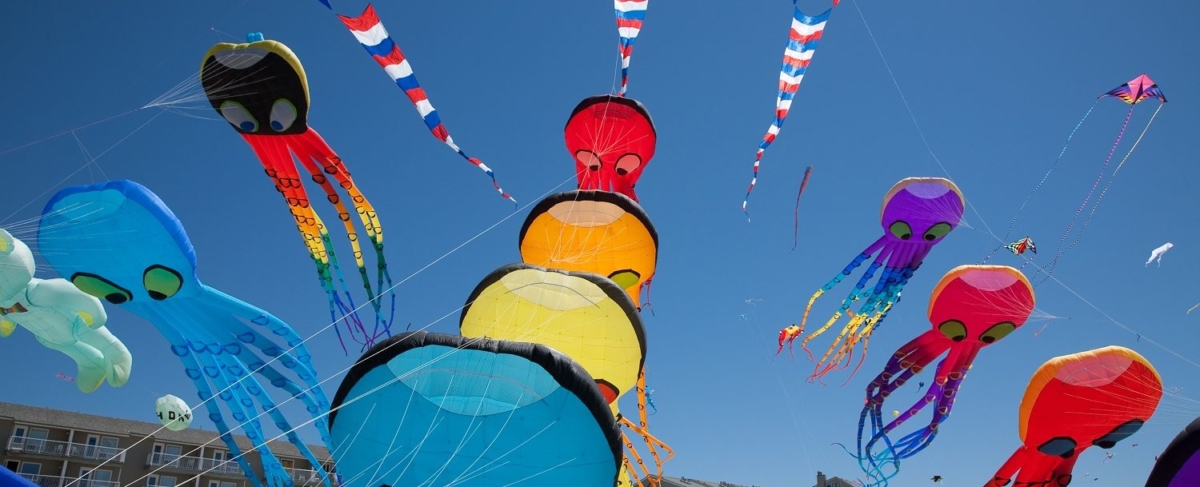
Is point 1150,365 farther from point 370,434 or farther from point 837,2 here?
point 370,434

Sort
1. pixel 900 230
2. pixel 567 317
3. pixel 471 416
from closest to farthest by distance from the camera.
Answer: pixel 471 416
pixel 567 317
pixel 900 230

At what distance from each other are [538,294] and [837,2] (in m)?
5.80

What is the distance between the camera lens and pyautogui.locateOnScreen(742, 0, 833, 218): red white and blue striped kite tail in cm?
1116

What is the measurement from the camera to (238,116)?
26.8 feet

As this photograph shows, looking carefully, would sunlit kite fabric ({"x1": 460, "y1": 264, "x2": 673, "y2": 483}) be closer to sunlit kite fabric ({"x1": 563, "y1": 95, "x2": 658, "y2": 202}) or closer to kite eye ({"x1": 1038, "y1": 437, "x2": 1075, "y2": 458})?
sunlit kite fabric ({"x1": 563, "y1": 95, "x2": 658, "y2": 202})

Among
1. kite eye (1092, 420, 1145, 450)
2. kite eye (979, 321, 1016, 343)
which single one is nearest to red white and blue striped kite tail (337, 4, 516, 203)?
kite eye (979, 321, 1016, 343)

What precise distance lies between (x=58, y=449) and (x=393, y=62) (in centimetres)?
2312

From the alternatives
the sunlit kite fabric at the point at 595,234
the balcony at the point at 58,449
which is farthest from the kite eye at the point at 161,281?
the balcony at the point at 58,449

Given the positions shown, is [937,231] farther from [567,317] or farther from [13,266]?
[13,266]

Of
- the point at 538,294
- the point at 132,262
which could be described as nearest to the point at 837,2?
the point at 538,294

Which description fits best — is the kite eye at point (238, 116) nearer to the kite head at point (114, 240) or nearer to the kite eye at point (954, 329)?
the kite head at point (114, 240)

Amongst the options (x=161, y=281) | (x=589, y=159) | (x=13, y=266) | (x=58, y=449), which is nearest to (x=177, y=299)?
(x=161, y=281)

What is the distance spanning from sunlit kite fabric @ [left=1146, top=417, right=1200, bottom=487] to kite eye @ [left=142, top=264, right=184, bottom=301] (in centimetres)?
1005

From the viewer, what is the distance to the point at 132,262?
7.38 meters
